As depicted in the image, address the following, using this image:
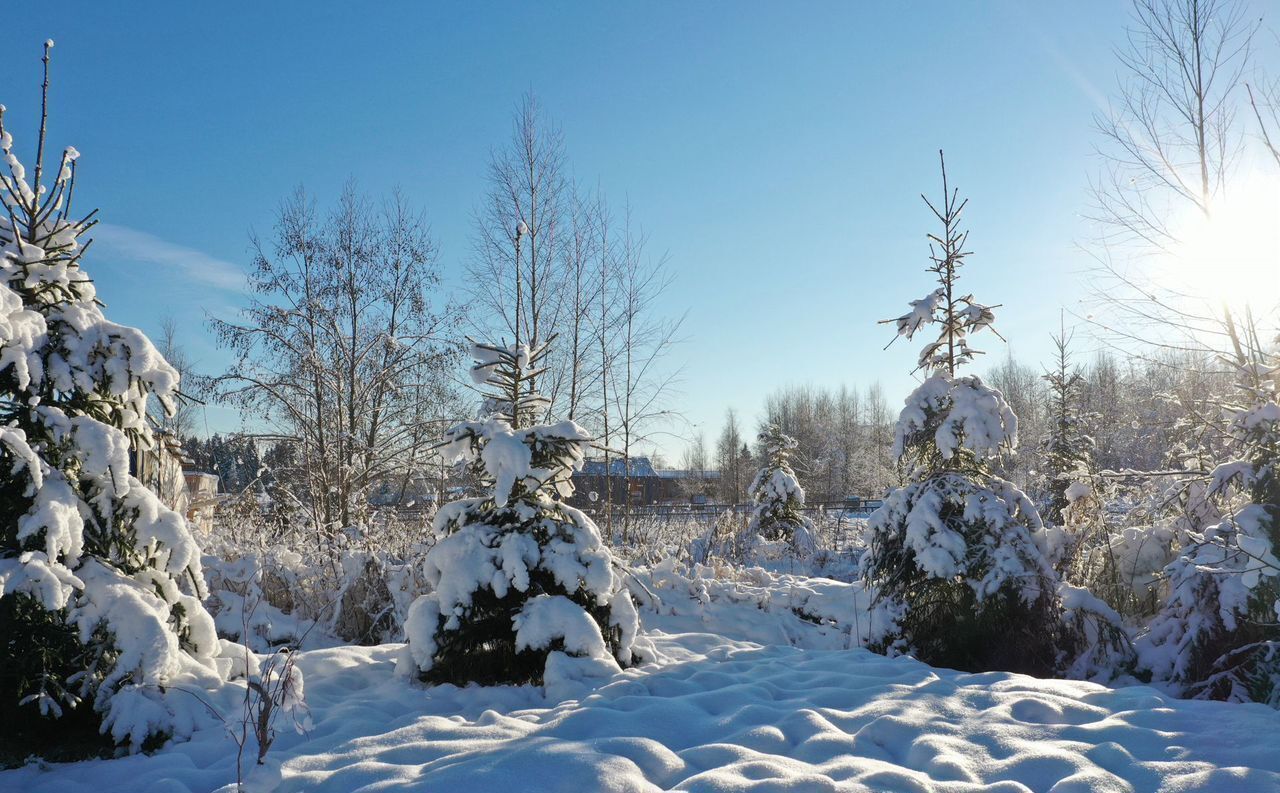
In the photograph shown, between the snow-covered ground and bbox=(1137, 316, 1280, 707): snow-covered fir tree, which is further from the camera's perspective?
bbox=(1137, 316, 1280, 707): snow-covered fir tree

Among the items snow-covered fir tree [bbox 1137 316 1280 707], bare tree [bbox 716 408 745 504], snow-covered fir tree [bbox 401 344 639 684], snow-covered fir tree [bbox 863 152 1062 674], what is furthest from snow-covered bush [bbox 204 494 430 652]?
bare tree [bbox 716 408 745 504]

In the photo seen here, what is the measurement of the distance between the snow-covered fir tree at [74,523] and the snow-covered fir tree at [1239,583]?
542 cm

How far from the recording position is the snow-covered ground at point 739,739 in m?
2.52

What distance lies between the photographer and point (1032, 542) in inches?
196

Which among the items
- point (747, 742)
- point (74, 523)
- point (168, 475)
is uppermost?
point (168, 475)

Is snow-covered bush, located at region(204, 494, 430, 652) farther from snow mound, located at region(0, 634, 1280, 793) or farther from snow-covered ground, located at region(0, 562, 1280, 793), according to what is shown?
snow mound, located at region(0, 634, 1280, 793)

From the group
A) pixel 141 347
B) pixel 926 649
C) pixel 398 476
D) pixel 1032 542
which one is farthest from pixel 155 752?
pixel 398 476

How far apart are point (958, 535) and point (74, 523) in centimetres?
520

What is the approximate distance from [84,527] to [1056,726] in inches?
178

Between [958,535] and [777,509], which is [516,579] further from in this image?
[777,509]

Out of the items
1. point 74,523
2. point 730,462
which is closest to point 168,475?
point 74,523

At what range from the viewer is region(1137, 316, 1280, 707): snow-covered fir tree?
3900 mm

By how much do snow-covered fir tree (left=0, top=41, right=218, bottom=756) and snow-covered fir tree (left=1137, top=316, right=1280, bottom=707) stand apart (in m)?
5.42

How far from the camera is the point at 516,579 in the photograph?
4.04 m
